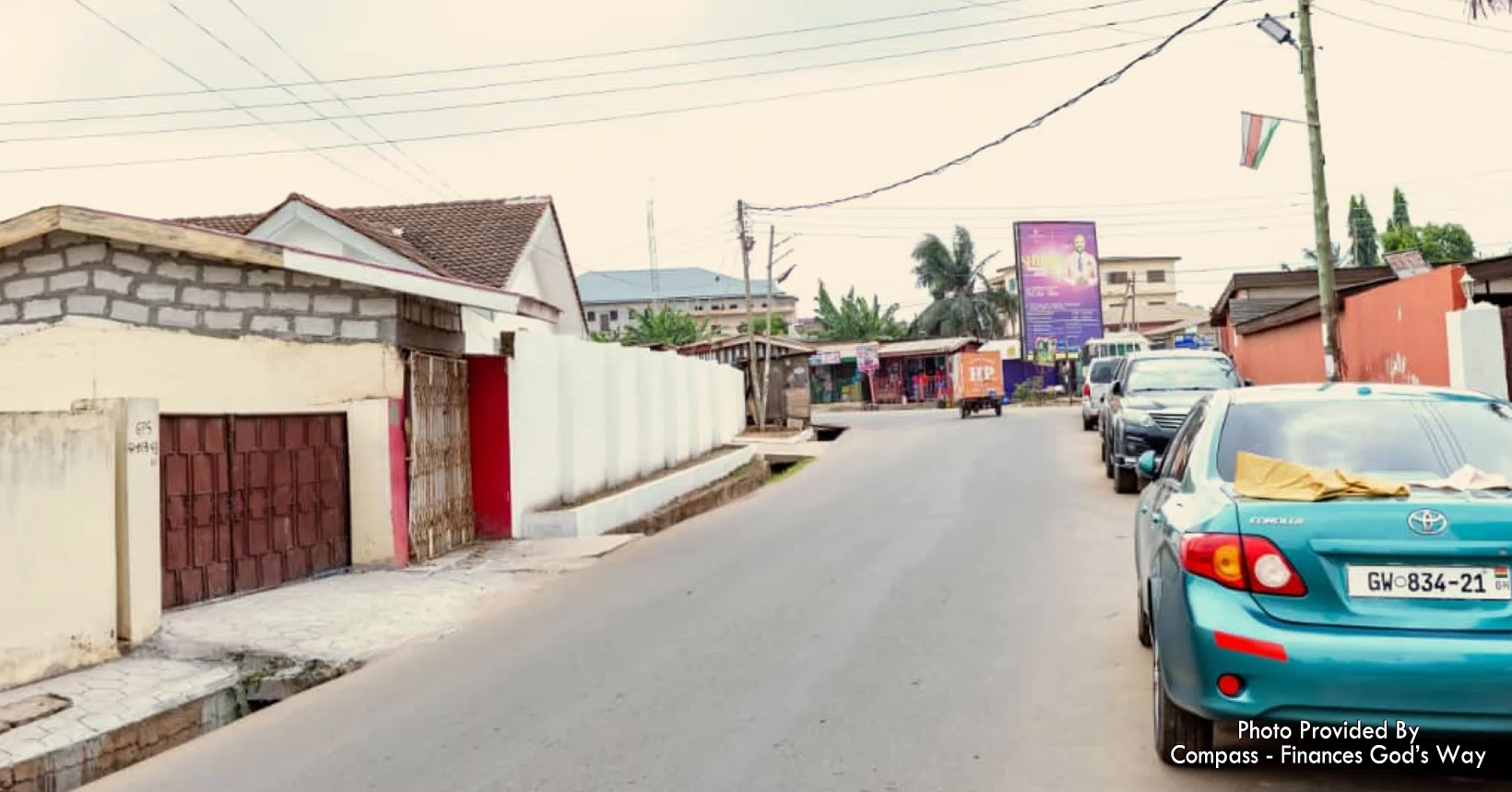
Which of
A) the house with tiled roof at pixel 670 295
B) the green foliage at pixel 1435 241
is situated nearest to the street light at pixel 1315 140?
the green foliage at pixel 1435 241

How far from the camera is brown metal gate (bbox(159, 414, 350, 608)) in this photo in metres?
9.20

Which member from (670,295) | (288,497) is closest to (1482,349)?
(288,497)

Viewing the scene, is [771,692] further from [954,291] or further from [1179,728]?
[954,291]

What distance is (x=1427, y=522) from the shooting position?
3.98 m

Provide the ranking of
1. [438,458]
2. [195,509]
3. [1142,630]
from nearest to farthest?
[1142,630], [195,509], [438,458]

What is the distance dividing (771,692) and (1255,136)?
15.0 m

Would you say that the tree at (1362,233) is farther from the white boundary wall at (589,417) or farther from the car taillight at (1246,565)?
the car taillight at (1246,565)

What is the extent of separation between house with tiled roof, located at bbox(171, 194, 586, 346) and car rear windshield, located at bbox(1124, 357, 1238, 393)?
947 cm

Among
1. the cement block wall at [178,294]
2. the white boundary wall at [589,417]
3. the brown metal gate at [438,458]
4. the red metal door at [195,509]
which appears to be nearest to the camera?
the red metal door at [195,509]

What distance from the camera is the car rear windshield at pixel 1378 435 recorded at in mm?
4738

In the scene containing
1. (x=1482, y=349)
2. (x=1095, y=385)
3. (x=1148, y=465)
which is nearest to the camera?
(x=1148, y=465)

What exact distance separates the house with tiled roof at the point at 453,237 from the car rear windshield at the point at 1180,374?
31.1ft

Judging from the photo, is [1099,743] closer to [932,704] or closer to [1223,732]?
[1223,732]

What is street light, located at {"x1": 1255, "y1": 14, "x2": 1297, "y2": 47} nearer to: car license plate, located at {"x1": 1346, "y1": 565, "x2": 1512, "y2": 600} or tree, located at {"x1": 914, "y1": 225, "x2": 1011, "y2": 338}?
car license plate, located at {"x1": 1346, "y1": 565, "x2": 1512, "y2": 600}
